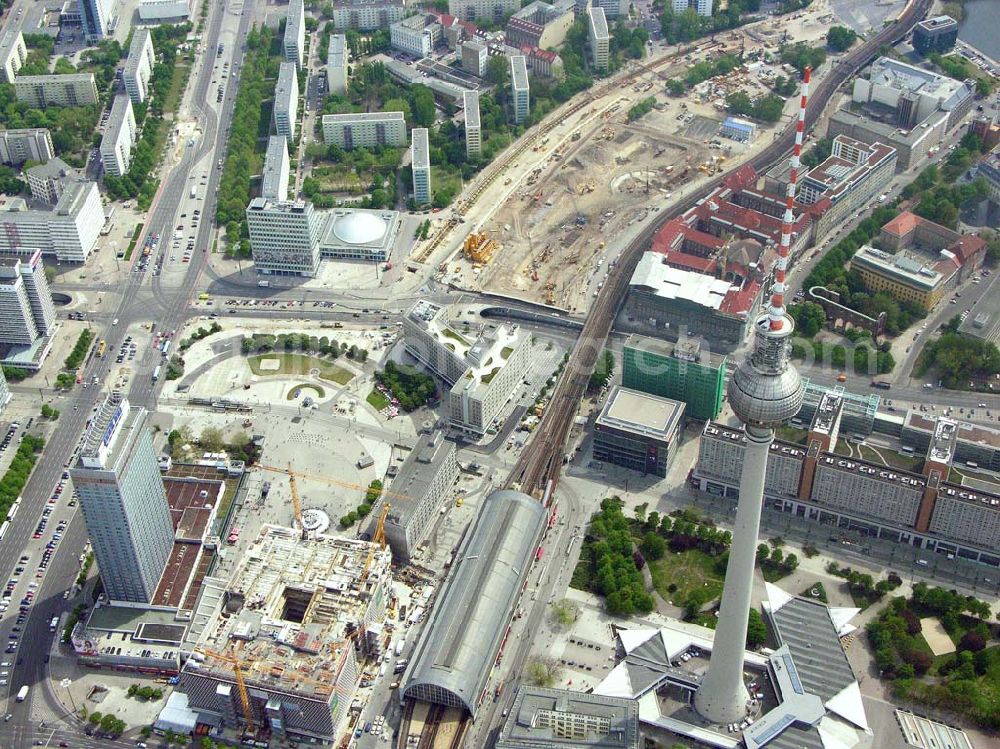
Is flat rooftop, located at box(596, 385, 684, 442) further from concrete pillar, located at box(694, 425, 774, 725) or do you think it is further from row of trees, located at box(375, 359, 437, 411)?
concrete pillar, located at box(694, 425, 774, 725)

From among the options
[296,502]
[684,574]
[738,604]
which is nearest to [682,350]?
[684,574]

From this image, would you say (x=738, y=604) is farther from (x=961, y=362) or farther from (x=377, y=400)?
(x=961, y=362)

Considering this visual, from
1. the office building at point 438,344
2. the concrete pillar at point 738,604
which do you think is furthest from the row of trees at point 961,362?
the office building at point 438,344

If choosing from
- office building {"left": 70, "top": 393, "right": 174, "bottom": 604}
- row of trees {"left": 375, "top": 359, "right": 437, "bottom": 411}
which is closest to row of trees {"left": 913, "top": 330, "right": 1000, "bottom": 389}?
row of trees {"left": 375, "top": 359, "right": 437, "bottom": 411}

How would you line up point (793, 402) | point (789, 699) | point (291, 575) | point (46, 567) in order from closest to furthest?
point (793, 402), point (789, 699), point (291, 575), point (46, 567)

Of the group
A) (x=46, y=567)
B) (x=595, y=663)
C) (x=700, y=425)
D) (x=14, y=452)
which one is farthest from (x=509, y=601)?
(x=14, y=452)

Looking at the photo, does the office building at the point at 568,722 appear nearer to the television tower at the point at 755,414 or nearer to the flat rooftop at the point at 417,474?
the television tower at the point at 755,414

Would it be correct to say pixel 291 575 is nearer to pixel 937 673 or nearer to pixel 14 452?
pixel 14 452
